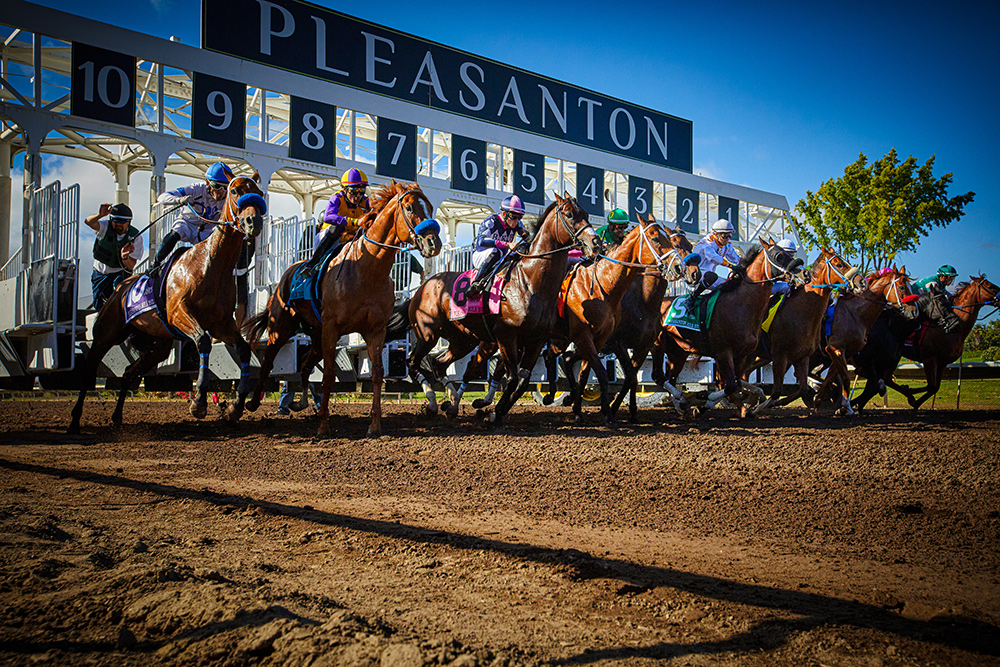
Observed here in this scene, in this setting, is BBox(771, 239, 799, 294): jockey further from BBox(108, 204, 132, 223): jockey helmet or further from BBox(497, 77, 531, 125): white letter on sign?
BBox(108, 204, 132, 223): jockey helmet

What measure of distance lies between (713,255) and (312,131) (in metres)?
8.97

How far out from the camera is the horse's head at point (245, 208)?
8.29 m

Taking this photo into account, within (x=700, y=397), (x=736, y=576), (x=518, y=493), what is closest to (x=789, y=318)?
(x=700, y=397)

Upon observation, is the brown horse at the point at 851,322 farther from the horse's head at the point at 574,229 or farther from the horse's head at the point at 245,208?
the horse's head at the point at 245,208

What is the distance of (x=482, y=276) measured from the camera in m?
10.6

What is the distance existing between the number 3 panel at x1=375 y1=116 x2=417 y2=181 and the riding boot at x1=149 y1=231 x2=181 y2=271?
24.6 feet

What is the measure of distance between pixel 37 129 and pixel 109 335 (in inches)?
179

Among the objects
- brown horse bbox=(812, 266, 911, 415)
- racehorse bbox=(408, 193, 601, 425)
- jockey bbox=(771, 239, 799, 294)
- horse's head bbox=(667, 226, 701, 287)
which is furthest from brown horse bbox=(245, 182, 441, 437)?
brown horse bbox=(812, 266, 911, 415)

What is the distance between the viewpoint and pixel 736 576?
12.6 feet

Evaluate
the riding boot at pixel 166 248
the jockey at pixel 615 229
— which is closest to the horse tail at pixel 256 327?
the riding boot at pixel 166 248

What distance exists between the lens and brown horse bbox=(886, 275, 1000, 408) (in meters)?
15.4

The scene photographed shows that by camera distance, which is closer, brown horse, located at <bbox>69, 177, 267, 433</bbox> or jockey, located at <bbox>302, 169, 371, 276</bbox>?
brown horse, located at <bbox>69, 177, 267, 433</bbox>

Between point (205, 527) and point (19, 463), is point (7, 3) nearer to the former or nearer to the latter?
point (19, 463)

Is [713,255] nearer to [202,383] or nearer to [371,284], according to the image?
[371,284]
